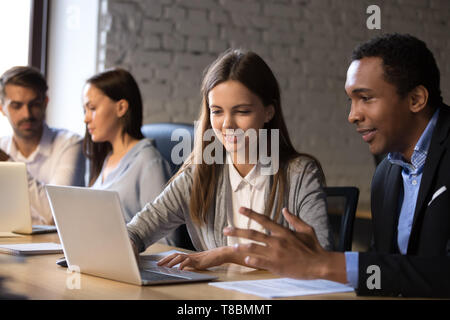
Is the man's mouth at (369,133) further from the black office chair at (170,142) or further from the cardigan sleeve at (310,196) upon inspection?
the black office chair at (170,142)

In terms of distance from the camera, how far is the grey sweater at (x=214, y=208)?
5.65 ft

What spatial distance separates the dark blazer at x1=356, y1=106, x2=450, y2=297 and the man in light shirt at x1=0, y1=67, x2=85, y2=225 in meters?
1.63

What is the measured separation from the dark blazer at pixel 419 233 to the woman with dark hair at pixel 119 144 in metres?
0.99

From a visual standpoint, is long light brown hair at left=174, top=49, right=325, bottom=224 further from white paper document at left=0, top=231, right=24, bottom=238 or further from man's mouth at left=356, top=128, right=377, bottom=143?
white paper document at left=0, top=231, right=24, bottom=238

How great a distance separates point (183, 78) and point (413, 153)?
7.42 feet

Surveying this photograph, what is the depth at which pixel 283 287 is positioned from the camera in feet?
4.05

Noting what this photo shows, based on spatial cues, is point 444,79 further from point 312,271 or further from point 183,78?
point 312,271

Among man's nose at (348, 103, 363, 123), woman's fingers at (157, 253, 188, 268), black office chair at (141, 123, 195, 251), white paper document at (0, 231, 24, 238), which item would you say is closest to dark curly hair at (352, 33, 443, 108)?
man's nose at (348, 103, 363, 123)

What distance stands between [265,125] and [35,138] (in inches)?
57.8

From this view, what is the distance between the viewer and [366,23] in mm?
4070

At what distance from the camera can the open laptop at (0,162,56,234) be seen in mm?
2012

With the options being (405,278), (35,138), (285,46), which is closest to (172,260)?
(405,278)
